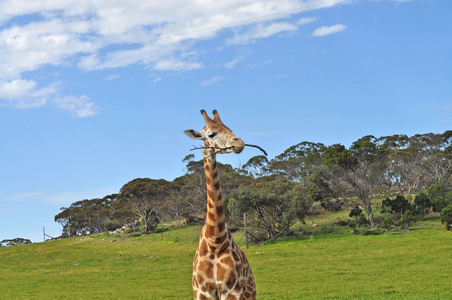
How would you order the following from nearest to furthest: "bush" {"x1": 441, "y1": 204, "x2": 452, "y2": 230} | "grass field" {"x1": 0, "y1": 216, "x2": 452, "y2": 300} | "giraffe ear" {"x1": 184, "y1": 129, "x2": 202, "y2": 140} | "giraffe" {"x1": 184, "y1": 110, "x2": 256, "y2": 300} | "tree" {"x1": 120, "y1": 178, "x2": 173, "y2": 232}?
"giraffe ear" {"x1": 184, "y1": 129, "x2": 202, "y2": 140} < "giraffe" {"x1": 184, "y1": 110, "x2": 256, "y2": 300} < "grass field" {"x1": 0, "y1": 216, "x2": 452, "y2": 300} < "bush" {"x1": 441, "y1": 204, "x2": 452, "y2": 230} < "tree" {"x1": 120, "y1": 178, "x2": 173, "y2": 232}

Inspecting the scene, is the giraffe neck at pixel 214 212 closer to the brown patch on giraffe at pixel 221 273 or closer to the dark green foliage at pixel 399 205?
the brown patch on giraffe at pixel 221 273

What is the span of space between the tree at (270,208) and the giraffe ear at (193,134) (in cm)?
2992

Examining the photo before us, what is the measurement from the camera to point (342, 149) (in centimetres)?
4209

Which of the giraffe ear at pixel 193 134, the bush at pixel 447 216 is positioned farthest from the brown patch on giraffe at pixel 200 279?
the bush at pixel 447 216

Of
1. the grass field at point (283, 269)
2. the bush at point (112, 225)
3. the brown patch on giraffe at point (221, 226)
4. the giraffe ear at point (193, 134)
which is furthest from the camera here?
the bush at point (112, 225)

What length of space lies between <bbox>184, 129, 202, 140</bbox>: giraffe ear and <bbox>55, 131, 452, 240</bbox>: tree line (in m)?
30.0

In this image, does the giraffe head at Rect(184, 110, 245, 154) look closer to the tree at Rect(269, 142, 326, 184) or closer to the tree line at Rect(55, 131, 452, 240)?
the tree line at Rect(55, 131, 452, 240)

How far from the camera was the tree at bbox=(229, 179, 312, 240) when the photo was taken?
36.8 m

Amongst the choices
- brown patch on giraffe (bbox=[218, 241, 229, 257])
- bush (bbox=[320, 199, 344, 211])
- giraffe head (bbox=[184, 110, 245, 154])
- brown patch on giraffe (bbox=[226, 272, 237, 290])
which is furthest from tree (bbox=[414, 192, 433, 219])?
giraffe head (bbox=[184, 110, 245, 154])

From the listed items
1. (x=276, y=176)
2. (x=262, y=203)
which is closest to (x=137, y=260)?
(x=262, y=203)

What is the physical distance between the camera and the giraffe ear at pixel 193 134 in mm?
6969

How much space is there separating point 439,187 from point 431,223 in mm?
7023

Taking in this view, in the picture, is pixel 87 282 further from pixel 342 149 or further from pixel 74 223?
pixel 74 223

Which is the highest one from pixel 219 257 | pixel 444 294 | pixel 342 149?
pixel 342 149
